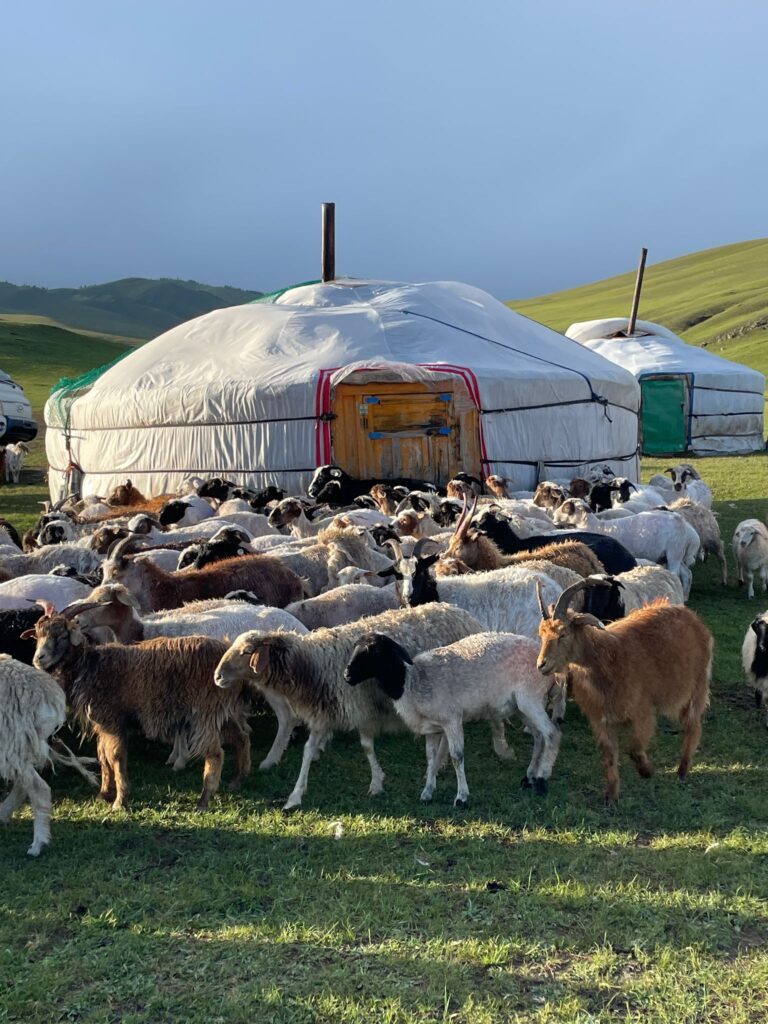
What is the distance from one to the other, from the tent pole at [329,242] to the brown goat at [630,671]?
16025mm

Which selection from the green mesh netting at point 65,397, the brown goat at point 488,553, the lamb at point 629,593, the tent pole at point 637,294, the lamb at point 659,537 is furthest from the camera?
the tent pole at point 637,294

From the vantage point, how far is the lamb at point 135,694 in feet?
19.6

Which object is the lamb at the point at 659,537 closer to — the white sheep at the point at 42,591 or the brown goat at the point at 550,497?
the brown goat at the point at 550,497

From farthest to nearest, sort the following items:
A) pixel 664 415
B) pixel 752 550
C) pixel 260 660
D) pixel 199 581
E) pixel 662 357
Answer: pixel 662 357 → pixel 664 415 → pixel 752 550 → pixel 199 581 → pixel 260 660

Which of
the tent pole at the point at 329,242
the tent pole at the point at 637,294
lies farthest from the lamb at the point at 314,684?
the tent pole at the point at 637,294

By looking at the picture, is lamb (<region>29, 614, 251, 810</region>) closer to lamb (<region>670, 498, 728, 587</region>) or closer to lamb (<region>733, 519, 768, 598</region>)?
lamb (<region>733, 519, 768, 598</region>)

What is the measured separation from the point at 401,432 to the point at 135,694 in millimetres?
10835

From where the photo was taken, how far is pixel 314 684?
20.3 feet

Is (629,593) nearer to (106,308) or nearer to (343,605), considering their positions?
(343,605)

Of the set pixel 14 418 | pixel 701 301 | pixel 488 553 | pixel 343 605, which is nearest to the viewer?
pixel 343 605

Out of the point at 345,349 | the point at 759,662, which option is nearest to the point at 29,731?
the point at 759,662

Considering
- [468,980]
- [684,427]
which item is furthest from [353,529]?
[684,427]

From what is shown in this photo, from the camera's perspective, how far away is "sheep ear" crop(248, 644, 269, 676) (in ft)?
19.5

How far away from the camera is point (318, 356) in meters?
16.5
